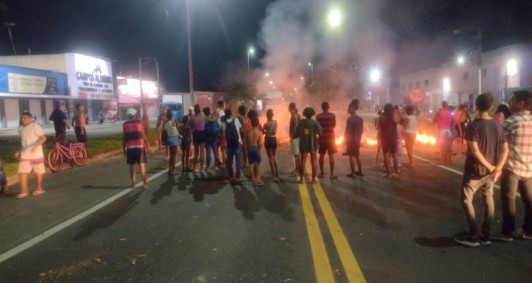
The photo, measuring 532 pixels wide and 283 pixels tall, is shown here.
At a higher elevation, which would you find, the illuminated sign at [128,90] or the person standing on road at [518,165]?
the illuminated sign at [128,90]

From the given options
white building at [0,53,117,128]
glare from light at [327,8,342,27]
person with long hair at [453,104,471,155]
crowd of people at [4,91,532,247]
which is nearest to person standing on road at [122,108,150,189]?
crowd of people at [4,91,532,247]

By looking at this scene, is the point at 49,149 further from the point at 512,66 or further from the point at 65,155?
the point at 512,66

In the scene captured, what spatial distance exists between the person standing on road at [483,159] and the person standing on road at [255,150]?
4.58 meters

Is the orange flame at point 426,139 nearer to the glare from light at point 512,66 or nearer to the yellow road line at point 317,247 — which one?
the yellow road line at point 317,247

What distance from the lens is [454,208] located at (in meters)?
6.51

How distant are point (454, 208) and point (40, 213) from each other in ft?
21.3

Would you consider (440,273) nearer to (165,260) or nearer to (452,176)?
(165,260)

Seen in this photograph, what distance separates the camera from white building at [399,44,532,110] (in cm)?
3472

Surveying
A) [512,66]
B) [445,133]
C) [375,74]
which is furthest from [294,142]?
[375,74]

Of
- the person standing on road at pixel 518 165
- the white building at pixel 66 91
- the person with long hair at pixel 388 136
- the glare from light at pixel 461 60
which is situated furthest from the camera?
the glare from light at pixel 461 60

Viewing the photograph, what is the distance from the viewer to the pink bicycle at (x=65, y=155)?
11.4 metres

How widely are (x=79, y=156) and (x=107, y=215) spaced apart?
6.70m

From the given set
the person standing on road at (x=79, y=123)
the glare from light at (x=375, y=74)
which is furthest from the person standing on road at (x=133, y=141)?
the glare from light at (x=375, y=74)

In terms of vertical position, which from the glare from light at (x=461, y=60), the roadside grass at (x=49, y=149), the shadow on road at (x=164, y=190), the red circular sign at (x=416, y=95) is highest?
the glare from light at (x=461, y=60)
